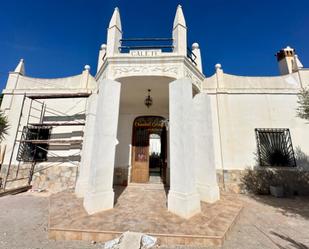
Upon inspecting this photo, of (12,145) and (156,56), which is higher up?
(156,56)

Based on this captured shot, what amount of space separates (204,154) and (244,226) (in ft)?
6.60

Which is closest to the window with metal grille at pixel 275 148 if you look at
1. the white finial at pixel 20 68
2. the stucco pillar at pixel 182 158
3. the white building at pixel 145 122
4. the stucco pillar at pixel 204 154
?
the white building at pixel 145 122

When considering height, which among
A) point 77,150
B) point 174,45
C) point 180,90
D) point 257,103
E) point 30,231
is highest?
point 174,45

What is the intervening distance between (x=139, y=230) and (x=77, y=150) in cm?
503

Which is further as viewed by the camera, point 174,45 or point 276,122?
point 276,122

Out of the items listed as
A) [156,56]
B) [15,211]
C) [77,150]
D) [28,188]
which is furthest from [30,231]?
[156,56]

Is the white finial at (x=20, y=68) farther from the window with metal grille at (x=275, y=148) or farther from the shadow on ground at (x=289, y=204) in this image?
the shadow on ground at (x=289, y=204)

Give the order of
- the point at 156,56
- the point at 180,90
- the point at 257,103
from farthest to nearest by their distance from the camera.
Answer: the point at 257,103 → the point at 156,56 → the point at 180,90

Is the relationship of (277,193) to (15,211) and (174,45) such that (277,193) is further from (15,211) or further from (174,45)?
(15,211)

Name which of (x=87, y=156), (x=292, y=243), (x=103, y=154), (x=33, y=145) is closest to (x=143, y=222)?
(x=103, y=154)

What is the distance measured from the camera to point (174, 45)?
459 cm

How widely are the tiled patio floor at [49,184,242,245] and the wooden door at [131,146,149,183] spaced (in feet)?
7.82

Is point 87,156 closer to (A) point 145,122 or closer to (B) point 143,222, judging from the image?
(B) point 143,222

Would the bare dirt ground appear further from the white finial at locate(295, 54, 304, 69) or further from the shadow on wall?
the white finial at locate(295, 54, 304, 69)
